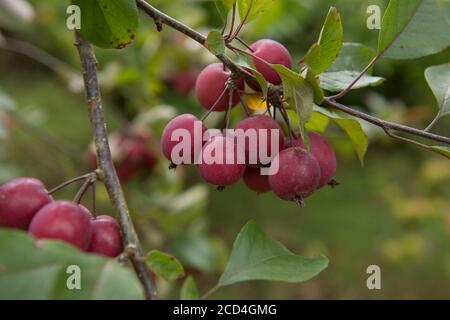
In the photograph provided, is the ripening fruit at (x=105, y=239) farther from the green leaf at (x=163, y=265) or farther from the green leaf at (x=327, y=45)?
the green leaf at (x=327, y=45)

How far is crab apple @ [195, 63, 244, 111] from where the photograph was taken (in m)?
0.59

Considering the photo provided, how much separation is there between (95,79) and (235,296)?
4.04ft

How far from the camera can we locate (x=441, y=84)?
2.13 ft

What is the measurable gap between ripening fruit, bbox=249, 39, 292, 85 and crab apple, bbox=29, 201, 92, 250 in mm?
199

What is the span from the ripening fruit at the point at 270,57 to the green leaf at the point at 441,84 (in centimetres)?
16

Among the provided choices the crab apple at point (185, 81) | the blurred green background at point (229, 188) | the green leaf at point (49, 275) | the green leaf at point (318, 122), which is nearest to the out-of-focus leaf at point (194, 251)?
the blurred green background at point (229, 188)

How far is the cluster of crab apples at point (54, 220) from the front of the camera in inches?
17.5

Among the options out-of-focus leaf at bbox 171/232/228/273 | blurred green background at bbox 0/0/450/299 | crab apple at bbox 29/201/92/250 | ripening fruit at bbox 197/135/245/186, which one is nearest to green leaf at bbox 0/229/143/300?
crab apple at bbox 29/201/92/250

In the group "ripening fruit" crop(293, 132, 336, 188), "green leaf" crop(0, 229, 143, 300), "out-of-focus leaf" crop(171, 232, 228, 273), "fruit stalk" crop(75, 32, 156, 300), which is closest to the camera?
"green leaf" crop(0, 229, 143, 300)

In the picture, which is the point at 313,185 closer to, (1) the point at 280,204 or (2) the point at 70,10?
(2) the point at 70,10

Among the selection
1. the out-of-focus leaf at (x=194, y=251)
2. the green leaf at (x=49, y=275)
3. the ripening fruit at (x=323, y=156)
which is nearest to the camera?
the green leaf at (x=49, y=275)

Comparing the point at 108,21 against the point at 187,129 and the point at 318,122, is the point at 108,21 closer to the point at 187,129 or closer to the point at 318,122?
the point at 187,129

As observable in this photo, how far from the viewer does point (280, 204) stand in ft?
7.18

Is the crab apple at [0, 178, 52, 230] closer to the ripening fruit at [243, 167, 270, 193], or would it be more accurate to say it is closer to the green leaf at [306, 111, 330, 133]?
the ripening fruit at [243, 167, 270, 193]
